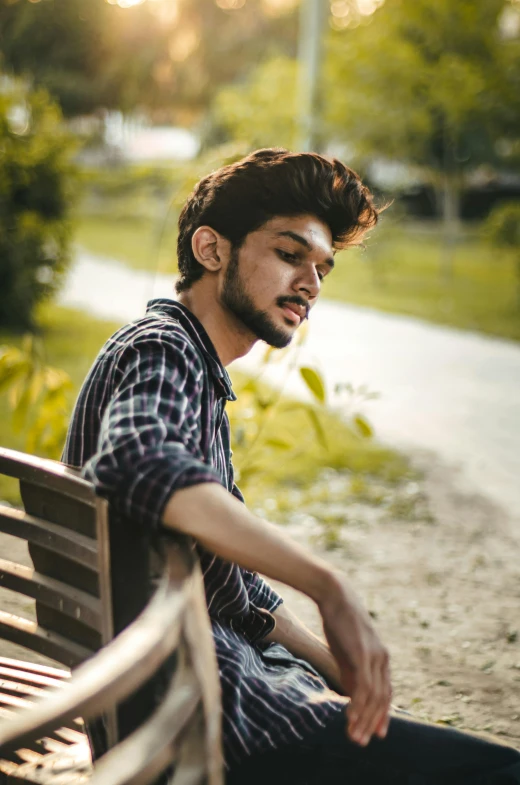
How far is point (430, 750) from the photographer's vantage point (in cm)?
143

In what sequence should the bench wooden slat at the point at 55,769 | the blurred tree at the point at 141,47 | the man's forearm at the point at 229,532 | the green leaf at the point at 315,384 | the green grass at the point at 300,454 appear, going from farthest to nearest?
the blurred tree at the point at 141,47 < the green grass at the point at 300,454 < the green leaf at the point at 315,384 < the bench wooden slat at the point at 55,769 < the man's forearm at the point at 229,532

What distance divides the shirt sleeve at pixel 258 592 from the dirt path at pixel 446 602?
4.33 ft

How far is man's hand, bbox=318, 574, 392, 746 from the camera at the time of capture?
128cm

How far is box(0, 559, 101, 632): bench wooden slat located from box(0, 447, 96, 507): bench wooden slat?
18 centimetres

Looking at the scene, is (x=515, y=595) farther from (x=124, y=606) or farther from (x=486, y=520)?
(x=124, y=606)

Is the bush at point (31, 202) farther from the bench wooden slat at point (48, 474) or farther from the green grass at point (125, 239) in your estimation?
the bench wooden slat at point (48, 474)

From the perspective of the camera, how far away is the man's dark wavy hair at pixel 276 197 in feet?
5.86

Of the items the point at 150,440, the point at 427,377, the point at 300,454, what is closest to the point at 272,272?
the point at 150,440

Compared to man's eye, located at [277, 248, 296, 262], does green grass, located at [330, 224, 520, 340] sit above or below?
above

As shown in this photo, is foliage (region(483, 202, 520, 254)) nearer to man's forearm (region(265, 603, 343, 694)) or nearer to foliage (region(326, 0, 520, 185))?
foliage (region(326, 0, 520, 185))

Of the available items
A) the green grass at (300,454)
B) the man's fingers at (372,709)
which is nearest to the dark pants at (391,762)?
the man's fingers at (372,709)

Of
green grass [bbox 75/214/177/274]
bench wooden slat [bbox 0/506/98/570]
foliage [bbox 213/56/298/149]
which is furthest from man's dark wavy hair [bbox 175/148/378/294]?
green grass [bbox 75/214/177/274]

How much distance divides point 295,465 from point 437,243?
19.8 metres

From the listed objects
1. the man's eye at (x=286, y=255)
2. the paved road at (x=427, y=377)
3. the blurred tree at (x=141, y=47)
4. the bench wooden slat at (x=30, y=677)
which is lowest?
the bench wooden slat at (x=30, y=677)
